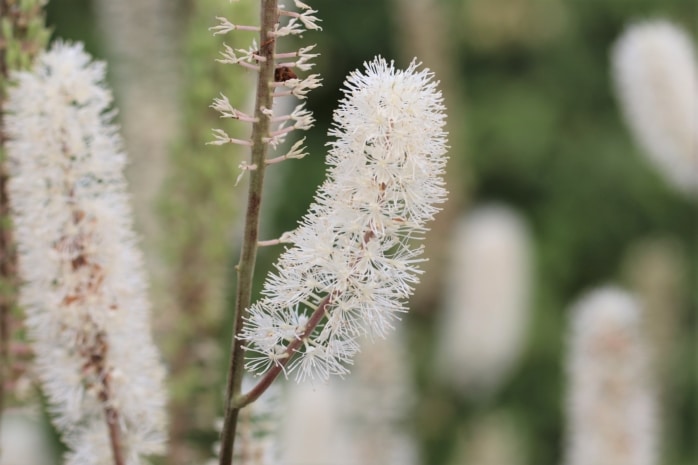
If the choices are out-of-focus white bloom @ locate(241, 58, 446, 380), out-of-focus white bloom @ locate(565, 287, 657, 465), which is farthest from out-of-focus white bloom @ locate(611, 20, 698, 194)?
out-of-focus white bloom @ locate(241, 58, 446, 380)

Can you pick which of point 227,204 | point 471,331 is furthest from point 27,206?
point 471,331

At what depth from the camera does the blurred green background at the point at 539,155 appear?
2572 mm

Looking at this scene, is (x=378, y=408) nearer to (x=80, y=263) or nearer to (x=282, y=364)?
(x=80, y=263)

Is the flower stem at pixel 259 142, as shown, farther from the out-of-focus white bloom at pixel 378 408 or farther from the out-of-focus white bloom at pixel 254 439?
the out-of-focus white bloom at pixel 378 408

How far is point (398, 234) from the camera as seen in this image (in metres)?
0.60

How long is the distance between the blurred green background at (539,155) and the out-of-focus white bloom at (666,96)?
939mm

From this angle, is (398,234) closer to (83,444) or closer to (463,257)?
(83,444)

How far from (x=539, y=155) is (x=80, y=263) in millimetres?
2193

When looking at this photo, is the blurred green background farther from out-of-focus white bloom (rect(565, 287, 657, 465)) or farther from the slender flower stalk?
the slender flower stalk

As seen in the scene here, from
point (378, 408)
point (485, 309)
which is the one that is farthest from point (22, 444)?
point (485, 309)

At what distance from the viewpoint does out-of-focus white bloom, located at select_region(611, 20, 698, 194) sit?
4.76 feet

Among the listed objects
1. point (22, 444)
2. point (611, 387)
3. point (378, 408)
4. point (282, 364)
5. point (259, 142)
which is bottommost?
point (22, 444)

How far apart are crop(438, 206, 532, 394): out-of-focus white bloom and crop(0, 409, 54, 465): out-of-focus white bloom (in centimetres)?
87

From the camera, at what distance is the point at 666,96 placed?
1.46 metres
